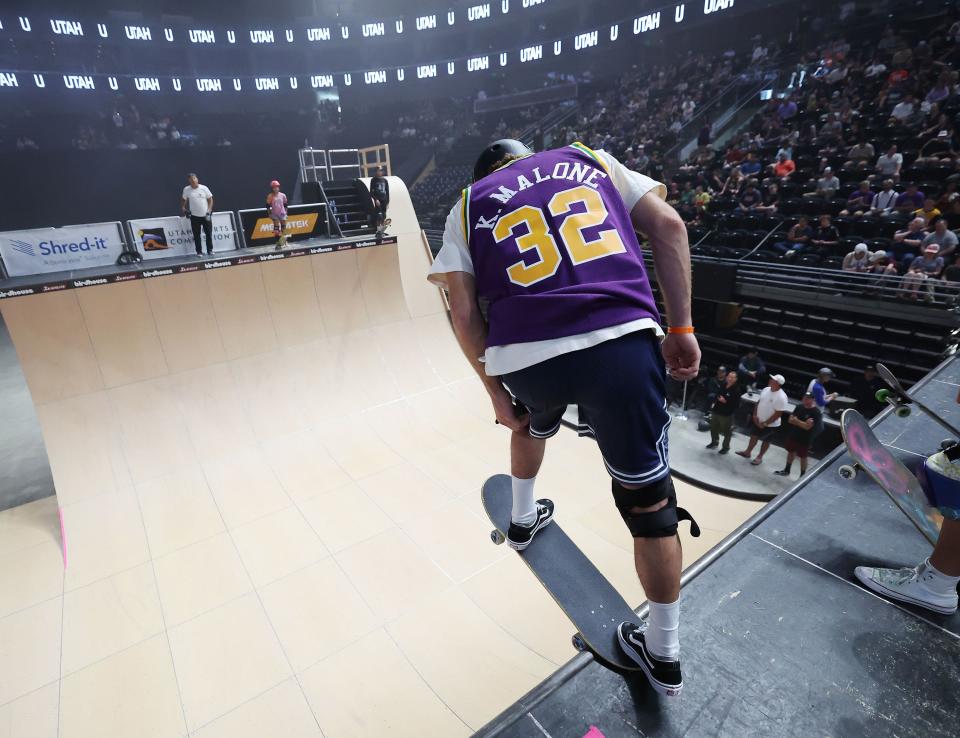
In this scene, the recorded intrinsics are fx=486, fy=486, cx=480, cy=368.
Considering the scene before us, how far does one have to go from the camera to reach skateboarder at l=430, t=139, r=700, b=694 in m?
1.38

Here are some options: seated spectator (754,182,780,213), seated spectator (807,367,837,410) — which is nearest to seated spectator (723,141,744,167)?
seated spectator (754,182,780,213)

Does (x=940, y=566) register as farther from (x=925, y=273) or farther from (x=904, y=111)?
(x=904, y=111)

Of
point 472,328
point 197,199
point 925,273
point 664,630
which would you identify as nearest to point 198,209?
point 197,199

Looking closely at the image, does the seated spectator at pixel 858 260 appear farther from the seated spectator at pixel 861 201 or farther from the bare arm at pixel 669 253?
the bare arm at pixel 669 253

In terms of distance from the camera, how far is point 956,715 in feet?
5.02

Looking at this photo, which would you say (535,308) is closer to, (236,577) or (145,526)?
(236,577)

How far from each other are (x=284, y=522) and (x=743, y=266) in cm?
945

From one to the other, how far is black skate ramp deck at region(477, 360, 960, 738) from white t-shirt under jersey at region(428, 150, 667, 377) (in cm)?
116

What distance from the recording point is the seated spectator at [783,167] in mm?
11430

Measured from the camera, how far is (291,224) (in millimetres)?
11008

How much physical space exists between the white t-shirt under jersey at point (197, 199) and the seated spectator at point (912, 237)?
1210 cm

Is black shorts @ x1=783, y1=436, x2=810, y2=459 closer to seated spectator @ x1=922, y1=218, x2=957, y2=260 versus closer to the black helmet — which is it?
seated spectator @ x1=922, y1=218, x2=957, y2=260

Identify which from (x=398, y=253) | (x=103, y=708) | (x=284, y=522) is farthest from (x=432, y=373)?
(x=103, y=708)

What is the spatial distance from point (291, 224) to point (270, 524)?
25.1 ft
